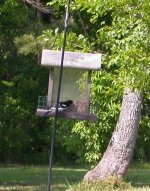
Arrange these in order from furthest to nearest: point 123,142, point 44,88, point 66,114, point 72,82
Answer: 1. point 44,88
2. point 123,142
3. point 72,82
4. point 66,114

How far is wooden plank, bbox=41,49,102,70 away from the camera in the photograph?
8562 mm

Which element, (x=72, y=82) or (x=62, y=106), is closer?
(x=62, y=106)

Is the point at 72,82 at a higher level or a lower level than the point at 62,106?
higher

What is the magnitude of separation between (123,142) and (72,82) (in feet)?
14.9

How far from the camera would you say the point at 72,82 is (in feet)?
29.6

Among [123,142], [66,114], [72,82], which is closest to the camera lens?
[66,114]

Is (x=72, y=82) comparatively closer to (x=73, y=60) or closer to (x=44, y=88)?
(x=73, y=60)

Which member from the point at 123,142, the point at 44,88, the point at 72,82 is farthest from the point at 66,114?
the point at 44,88

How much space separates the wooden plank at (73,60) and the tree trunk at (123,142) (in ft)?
14.8

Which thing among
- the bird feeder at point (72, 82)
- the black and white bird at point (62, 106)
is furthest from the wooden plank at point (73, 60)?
the black and white bird at point (62, 106)

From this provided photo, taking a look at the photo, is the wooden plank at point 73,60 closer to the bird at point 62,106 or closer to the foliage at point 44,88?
the bird at point 62,106

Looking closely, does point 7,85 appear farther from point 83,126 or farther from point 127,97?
point 127,97

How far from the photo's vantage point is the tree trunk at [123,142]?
13.2 meters

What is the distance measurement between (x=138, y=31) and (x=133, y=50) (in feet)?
1.09
